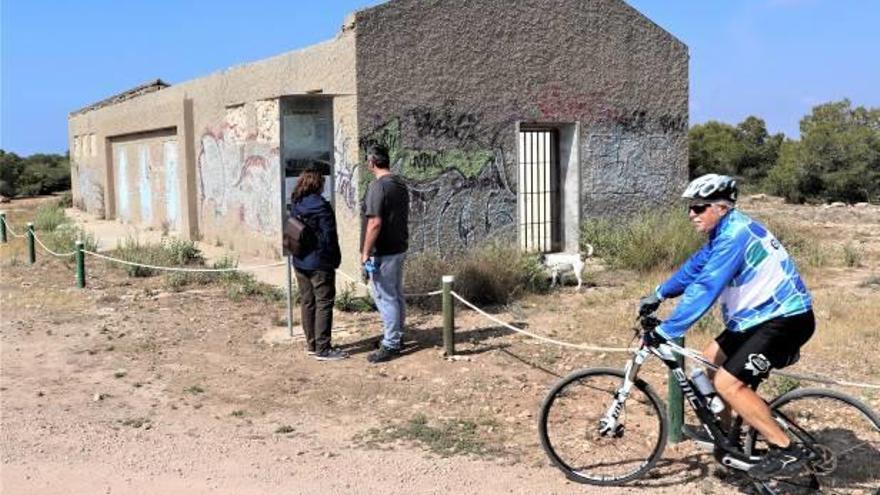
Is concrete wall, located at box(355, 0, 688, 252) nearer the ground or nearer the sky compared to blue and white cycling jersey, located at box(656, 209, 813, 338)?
nearer the sky

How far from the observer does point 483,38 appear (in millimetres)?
12266

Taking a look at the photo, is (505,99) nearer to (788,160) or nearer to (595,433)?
(595,433)

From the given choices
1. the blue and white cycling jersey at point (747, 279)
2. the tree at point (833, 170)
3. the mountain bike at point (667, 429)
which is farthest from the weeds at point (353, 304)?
the tree at point (833, 170)

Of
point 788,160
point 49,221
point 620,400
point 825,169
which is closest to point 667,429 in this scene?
point 620,400

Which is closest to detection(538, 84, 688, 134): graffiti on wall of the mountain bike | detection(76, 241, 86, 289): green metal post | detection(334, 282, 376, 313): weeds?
detection(334, 282, 376, 313): weeds

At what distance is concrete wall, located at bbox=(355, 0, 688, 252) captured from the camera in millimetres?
11500

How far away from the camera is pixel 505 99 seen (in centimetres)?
1250

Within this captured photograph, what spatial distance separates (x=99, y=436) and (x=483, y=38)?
26.5ft

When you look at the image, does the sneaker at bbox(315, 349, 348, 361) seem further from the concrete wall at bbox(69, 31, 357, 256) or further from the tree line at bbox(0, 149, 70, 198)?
the tree line at bbox(0, 149, 70, 198)

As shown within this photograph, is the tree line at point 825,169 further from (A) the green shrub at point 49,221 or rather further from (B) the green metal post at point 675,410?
(B) the green metal post at point 675,410

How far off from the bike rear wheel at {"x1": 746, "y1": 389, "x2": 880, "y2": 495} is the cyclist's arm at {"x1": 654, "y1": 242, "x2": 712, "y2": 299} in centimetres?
76

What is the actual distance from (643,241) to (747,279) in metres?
8.09

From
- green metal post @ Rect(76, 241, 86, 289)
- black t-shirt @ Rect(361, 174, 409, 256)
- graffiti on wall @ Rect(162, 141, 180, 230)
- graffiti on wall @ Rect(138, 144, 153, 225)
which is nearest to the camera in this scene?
black t-shirt @ Rect(361, 174, 409, 256)

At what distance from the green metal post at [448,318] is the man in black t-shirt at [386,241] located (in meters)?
0.43
